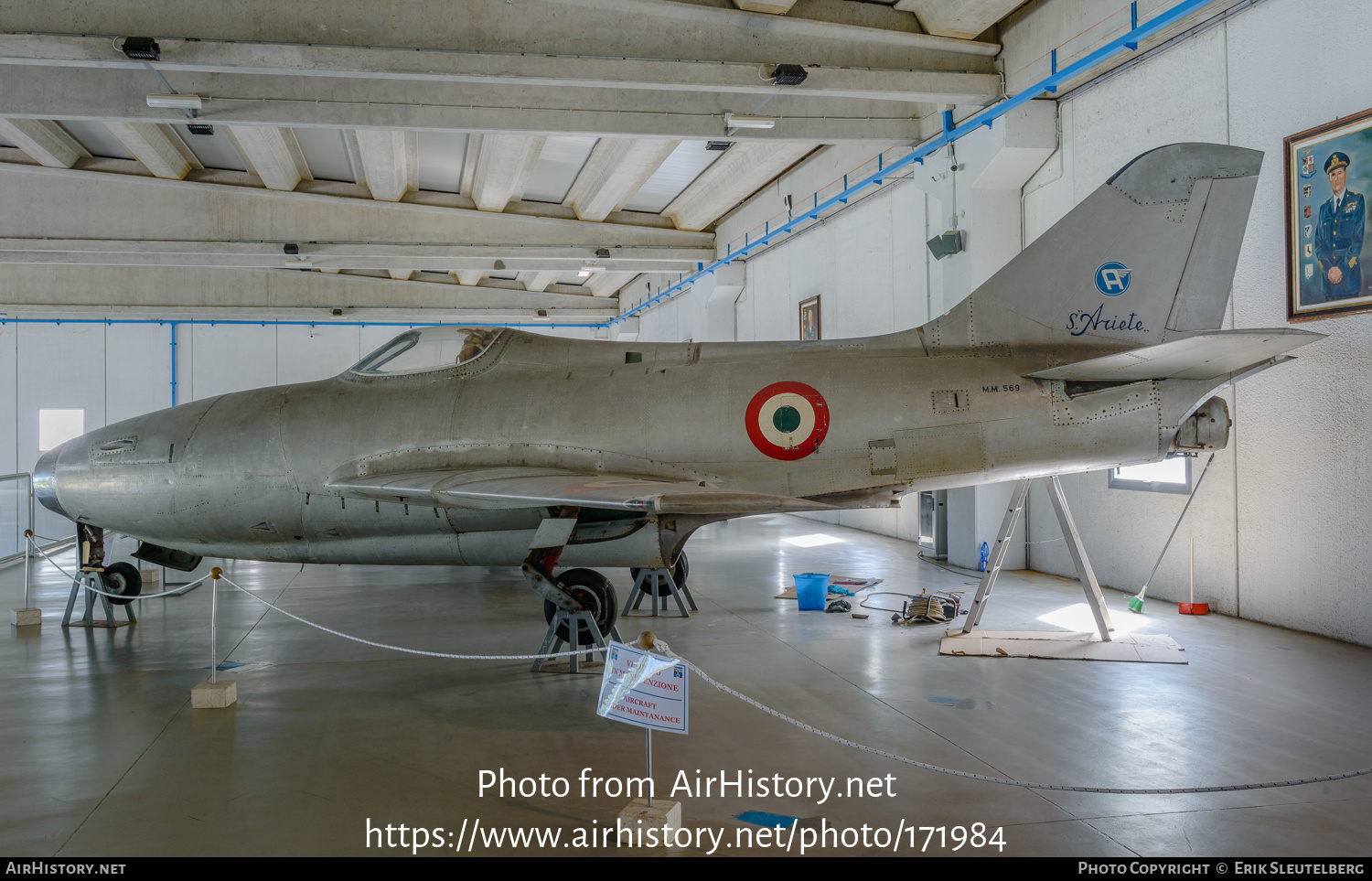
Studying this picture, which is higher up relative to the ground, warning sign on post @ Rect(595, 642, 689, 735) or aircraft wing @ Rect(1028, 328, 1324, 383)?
aircraft wing @ Rect(1028, 328, 1324, 383)

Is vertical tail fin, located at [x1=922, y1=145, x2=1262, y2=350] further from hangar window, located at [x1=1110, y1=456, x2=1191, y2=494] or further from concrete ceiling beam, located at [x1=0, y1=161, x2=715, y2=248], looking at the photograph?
concrete ceiling beam, located at [x1=0, y1=161, x2=715, y2=248]

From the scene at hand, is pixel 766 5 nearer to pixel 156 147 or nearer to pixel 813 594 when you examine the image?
pixel 813 594

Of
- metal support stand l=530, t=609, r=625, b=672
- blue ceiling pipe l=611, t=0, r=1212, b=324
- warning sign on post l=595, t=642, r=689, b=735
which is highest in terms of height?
blue ceiling pipe l=611, t=0, r=1212, b=324

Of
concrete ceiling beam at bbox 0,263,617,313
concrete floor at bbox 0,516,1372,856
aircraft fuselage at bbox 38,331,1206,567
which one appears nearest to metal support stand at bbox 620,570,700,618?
concrete floor at bbox 0,516,1372,856

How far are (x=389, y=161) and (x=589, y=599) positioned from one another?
1106 cm

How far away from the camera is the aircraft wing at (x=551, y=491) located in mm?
5188

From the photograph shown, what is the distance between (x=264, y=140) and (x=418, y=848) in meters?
13.7

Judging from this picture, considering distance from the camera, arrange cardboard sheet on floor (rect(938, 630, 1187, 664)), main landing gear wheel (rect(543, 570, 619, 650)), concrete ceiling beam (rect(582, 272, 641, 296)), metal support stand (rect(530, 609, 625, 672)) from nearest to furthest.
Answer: metal support stand (rect(530, 609, 625, 672)) < main landing gear wheel (rect(543, 570, 619, 650)) < cardboard sheet on floor (rect(938, 630, 1187, 664)) < concrete ceiling beam (rect(582, 272, 641, 296))

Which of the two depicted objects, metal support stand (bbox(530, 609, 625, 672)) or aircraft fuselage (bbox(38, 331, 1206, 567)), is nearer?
metal support stand (bbox(530, 609, 625, 672))

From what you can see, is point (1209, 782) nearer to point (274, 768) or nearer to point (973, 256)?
point (274, 768)

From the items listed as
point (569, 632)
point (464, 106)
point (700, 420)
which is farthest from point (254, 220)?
point (569, 632)

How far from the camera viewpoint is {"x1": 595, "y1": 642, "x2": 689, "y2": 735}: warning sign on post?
11.7 feet

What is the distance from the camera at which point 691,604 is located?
8539 mm

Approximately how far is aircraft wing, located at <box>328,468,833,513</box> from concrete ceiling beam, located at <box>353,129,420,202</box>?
308 inches
